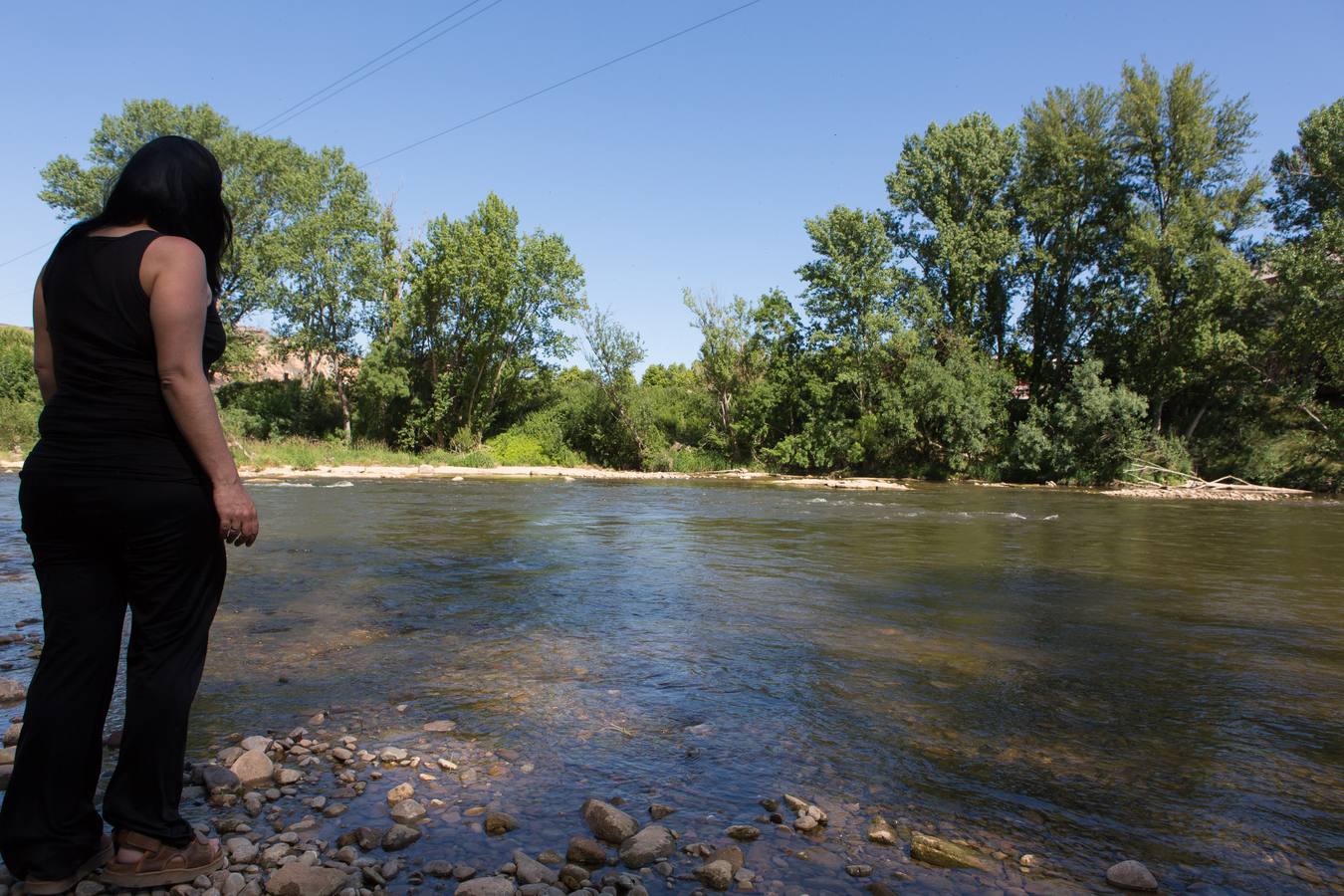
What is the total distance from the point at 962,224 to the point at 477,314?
20.6m

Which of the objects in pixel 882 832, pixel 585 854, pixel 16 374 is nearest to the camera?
pixel 585 854

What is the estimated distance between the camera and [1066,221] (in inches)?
1201

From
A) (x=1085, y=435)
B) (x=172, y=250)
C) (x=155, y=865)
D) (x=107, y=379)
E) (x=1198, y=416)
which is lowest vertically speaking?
(x=155, y=865)

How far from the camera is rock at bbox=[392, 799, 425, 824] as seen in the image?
286 centimetres

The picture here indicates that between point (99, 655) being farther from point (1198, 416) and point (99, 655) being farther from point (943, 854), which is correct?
point (1198, 416)

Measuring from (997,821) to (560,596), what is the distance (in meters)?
4.69

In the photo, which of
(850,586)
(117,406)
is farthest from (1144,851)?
(850,586)

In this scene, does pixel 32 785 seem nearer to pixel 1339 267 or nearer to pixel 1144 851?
pixel 1144 851

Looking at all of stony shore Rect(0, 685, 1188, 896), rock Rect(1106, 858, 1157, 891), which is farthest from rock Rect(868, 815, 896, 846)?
rock Rect(1106, 858, 1157, 891)

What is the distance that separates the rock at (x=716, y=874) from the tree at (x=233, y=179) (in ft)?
112

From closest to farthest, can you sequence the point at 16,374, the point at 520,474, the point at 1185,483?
the point at 1185,483, the point at 520,474, the point at 16,374

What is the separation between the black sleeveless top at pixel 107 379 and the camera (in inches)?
89.0

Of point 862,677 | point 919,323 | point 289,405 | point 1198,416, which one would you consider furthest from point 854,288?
point 862,677

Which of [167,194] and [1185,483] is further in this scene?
[1185,483]
